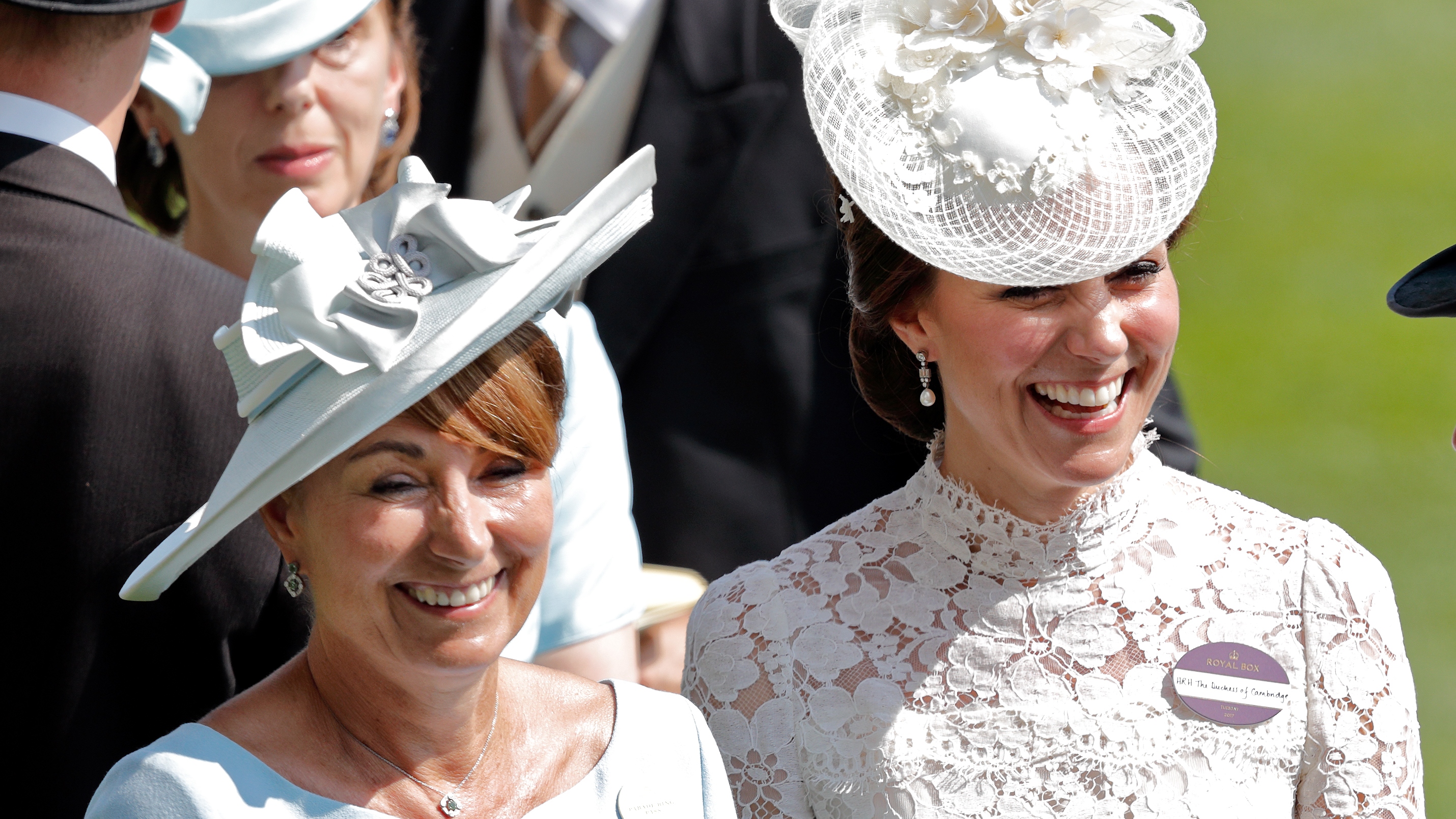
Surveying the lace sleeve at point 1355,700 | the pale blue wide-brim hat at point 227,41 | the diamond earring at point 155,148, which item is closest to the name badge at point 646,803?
the lace sleeve at point 1355,700

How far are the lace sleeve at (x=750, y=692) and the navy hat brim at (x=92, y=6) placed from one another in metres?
1.37

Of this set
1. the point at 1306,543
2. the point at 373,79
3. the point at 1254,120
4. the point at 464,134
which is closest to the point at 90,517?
the point at 373,79

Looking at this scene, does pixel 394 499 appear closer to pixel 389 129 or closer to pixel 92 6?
pixel 92 6

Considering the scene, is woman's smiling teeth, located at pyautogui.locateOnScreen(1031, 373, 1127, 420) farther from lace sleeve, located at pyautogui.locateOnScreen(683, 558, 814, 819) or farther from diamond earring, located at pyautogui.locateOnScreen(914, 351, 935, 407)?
lace sleeve, located at pyautogui.locateOnScreen(683, 558, 814, 819)

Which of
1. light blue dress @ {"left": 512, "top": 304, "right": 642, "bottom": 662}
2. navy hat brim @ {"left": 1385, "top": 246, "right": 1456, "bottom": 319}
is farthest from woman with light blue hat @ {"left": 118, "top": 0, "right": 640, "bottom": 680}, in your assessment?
navy hat brim @ {"left": 1385, "top": 246, "right": 1456, "bottom": 319}

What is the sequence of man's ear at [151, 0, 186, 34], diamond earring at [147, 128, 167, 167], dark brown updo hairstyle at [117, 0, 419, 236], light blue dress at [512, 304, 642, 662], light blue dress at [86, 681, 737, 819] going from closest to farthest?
light blue dress at [86, 681, 737, 819] < man's ear at [151, 0, 186, 34] < light blue dress at [512, 304, 642, 662] < diamond earring at [147, 128, 167, 167] < dark brown updo hairstyle at [117, 0, 419, 236]

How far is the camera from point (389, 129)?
3.84 meters

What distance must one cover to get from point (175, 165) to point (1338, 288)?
8.33 meters

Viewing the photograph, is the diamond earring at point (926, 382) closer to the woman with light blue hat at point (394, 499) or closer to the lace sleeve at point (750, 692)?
the lace sleeve at point (750, 692)

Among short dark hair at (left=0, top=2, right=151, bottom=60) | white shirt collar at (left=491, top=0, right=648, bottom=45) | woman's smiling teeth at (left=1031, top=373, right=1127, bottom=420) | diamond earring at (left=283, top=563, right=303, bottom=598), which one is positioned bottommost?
white shirt collar at (left=491, top=0, right=648, bottom=45)

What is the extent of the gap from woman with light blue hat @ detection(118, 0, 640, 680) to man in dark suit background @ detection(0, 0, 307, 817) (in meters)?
0.61

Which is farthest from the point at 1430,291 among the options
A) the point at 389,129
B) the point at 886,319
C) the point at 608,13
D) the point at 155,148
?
the point at 608,13

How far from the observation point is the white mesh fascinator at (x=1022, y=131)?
8.32ft

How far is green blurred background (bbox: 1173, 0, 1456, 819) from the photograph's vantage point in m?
8.37
